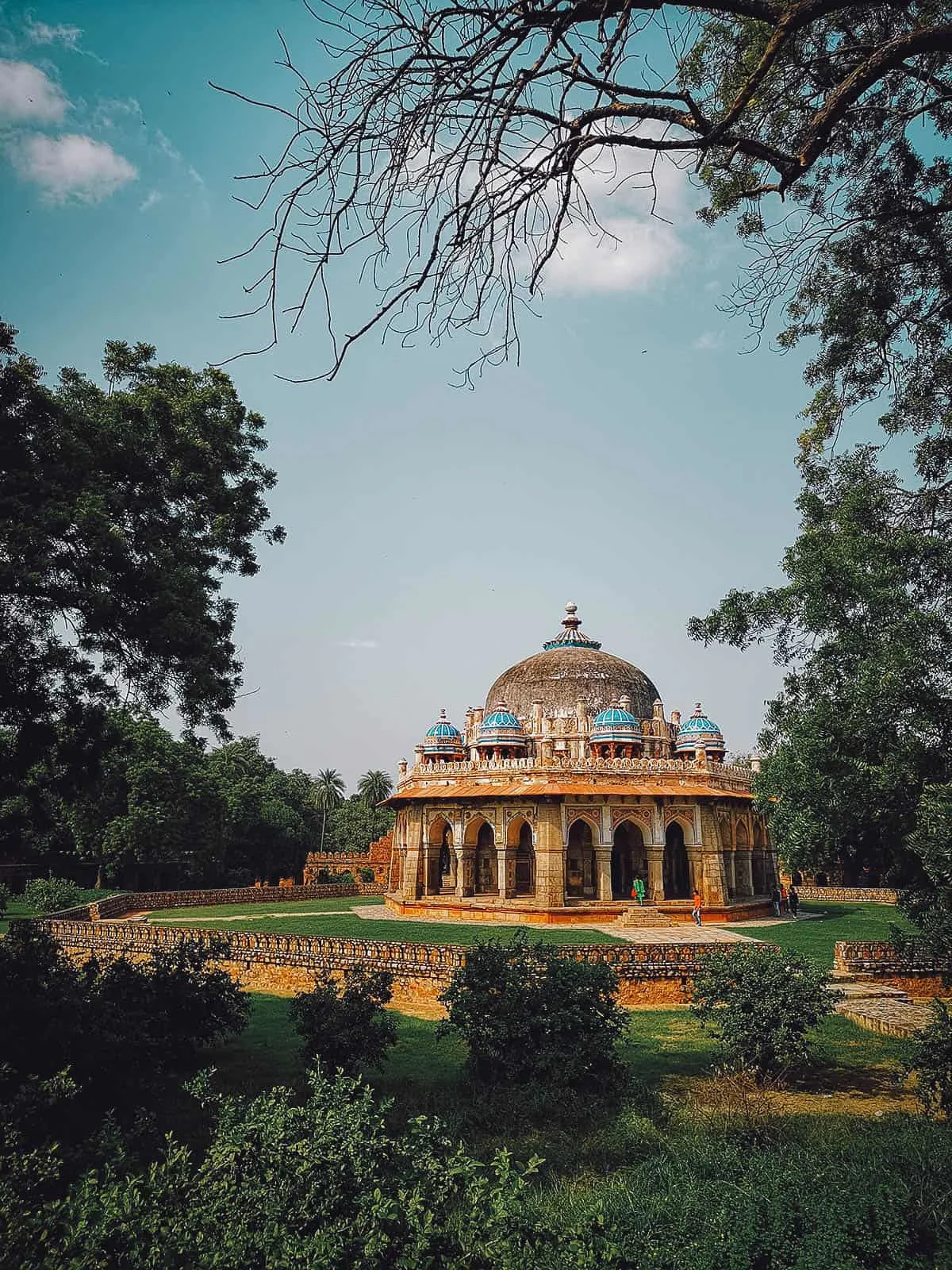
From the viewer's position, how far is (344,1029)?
843cm

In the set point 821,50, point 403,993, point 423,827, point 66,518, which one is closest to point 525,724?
point 423,827

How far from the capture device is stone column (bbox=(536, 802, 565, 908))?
23.5 meters

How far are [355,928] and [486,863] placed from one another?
10039mm

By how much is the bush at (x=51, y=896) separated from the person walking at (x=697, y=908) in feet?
69.5

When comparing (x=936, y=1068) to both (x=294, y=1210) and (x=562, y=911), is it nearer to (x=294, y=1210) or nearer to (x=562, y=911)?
(x=294, y=1210)

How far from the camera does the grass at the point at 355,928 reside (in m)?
19.3

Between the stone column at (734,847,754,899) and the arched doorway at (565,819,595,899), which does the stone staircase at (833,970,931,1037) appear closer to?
the stone column at (734,847,754,899)

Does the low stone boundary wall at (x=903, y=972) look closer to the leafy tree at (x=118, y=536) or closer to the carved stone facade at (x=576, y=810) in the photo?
the carved stone facade at (x=576, y=810)

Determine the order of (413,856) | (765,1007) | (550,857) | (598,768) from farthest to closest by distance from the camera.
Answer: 1. (413,856)
2. (598,768)
3. (550,857)
4. (765,1007)

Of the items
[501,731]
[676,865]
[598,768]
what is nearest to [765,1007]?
[598,768]

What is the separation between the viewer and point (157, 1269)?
375cm

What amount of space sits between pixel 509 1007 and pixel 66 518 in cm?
688

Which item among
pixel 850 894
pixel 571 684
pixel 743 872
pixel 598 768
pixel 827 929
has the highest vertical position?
pixel 571 684

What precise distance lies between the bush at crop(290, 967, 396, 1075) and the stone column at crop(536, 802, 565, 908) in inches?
598
